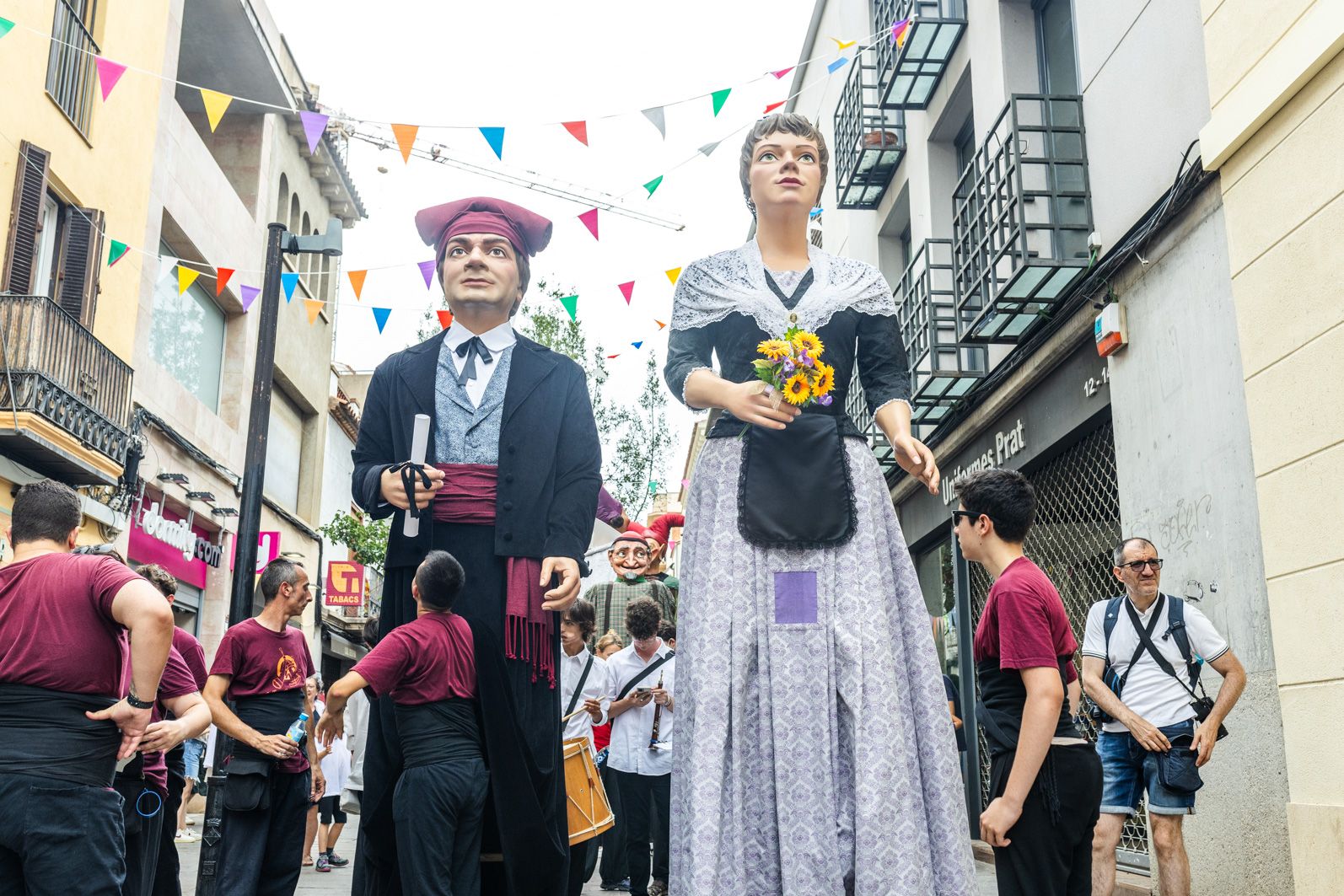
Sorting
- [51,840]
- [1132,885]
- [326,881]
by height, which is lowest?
[326,881]

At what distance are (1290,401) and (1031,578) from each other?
2812 millimetres

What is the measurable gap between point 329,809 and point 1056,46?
993 centimetres

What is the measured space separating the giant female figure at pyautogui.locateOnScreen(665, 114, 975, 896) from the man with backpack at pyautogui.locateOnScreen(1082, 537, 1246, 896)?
3.85m

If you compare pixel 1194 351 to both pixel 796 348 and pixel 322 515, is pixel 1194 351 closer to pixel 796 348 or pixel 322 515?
pixel 796 348

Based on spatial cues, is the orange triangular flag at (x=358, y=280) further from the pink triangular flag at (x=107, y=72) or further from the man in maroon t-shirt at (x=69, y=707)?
the man in maroon t-shirt at (x=69, y=707)

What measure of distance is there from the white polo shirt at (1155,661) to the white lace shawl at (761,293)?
4045mm

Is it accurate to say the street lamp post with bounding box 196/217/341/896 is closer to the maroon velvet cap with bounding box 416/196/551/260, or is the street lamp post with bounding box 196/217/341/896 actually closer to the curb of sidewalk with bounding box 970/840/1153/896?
the maroon velvet cap with bounding box 416/196/551/260

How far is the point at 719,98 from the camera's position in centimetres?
973

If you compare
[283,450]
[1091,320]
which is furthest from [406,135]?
[283,450]

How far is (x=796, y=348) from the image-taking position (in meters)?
3.14

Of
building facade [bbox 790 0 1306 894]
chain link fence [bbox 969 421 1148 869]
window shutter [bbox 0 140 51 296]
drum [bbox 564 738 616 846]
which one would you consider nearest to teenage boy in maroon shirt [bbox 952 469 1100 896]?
drum [bbox 564 738 616 846]

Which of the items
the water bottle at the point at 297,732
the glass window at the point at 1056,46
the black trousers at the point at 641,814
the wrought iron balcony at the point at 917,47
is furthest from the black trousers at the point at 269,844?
the wrought iron balcony at the point at 917,47

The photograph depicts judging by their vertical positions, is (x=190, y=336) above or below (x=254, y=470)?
above

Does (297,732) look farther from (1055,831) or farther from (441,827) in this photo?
(1055,831)
